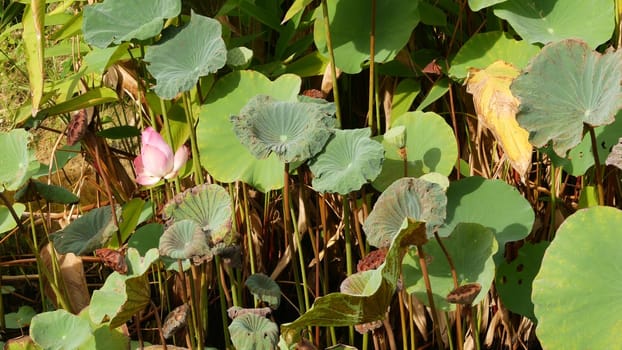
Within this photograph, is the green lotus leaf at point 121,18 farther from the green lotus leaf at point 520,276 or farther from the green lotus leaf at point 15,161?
the green lotus leaf at point 520,276

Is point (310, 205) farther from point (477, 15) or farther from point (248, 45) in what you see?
point (477, 15)

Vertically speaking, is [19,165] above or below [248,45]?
below

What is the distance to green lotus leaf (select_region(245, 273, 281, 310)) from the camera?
130 centimetres

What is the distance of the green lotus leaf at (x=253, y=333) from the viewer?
3.83ft

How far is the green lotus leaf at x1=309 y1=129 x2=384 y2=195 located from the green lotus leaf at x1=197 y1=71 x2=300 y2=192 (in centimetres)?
16

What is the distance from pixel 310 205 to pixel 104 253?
0.51 m

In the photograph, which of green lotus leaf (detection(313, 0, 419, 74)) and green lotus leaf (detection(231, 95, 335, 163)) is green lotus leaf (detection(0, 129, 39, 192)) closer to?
green lotus leaf (detection(231, 95, 335, 163))

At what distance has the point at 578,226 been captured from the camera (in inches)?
45.2

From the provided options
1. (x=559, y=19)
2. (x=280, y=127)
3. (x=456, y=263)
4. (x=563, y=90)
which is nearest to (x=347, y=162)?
(x=280, y=127)

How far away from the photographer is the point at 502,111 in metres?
1.29

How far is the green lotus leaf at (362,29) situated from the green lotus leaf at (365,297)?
426 mm

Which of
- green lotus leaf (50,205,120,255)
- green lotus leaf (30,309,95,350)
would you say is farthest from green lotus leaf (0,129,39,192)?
green lotus leaf (30,309,95,350)

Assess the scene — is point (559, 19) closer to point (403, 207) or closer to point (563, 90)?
point (563, 90)

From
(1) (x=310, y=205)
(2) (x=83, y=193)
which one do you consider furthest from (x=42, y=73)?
(2) (x=83, y=193)
